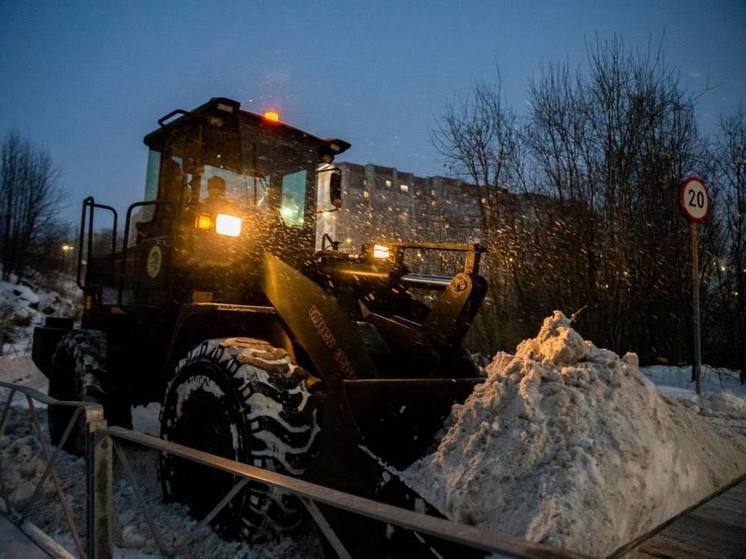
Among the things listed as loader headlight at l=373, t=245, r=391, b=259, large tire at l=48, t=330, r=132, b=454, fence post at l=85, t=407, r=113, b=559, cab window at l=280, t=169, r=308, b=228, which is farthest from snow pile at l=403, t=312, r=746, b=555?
large tire at l=48, t=330, r=132, b=454

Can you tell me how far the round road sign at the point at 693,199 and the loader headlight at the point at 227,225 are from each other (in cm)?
532

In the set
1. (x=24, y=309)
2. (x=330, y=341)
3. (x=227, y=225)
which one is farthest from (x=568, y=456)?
(x=24, y=309)

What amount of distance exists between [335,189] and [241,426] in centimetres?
297

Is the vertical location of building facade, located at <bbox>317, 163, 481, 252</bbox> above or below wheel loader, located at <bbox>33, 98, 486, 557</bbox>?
above

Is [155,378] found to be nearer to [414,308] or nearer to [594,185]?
[414,308]

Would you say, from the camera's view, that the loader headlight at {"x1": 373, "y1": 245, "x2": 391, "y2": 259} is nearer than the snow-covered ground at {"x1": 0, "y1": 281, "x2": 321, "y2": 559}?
No

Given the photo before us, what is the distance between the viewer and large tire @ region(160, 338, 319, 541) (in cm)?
275

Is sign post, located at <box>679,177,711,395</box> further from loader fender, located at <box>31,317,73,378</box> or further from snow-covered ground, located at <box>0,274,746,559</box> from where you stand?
loader fender, located at <box>31,317,73,378</box>

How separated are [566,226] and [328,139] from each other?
6.46m

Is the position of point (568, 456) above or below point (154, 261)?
below

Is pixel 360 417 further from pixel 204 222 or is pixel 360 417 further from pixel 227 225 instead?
pixel 204 222

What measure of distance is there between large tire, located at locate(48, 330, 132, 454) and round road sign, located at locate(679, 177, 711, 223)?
6874 millimetres

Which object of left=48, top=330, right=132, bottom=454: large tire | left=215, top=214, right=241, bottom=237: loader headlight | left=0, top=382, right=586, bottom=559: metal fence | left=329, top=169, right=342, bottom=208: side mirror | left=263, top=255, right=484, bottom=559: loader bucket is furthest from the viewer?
left=329, top=169, right=342, bottom=208: side mirror

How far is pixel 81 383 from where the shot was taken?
479 cm
